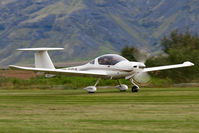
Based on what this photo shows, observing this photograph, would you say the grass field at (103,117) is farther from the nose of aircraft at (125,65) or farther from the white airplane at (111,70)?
the white airplane at (111,70)

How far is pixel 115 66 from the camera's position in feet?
87.4

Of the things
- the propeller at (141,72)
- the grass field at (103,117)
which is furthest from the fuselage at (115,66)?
the grass field at (103,117)

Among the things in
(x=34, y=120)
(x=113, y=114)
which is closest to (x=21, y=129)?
(x=34, y=120)

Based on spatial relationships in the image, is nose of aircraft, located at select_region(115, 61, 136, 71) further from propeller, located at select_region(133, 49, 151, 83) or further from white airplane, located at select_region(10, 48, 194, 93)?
propeller, located at select_region(133, 49, 151, 83)

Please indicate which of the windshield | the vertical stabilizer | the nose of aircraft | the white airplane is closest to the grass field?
the nose of aircraft

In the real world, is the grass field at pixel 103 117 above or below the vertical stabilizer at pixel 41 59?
below

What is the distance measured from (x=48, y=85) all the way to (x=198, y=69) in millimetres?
10592

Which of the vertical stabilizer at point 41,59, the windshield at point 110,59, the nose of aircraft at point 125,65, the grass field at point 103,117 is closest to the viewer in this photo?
the grass field at point 103,117

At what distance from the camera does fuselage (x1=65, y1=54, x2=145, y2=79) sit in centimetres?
2606

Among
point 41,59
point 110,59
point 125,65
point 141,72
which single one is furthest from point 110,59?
point 41,59

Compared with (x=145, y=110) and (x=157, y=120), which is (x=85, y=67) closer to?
(x=145, y=110)

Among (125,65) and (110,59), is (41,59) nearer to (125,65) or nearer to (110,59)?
(110,59)

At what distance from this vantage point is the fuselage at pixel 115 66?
2606cm

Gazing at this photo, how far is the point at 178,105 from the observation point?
17516 millimetres
